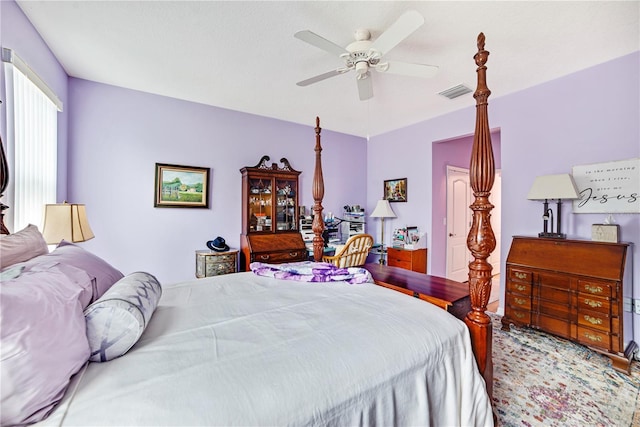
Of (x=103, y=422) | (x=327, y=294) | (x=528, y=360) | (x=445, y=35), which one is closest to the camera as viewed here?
(x=103, y=422)

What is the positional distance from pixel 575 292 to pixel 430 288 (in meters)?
1.53

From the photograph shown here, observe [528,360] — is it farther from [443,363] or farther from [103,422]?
[103,422]

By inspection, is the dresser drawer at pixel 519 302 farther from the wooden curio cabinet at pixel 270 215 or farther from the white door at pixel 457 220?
the wooden curio cabinet at pixel 270 215

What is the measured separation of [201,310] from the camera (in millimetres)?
1284

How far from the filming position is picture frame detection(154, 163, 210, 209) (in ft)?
11.0

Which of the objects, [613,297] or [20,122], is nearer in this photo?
[20,122]

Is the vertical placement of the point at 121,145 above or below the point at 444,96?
below

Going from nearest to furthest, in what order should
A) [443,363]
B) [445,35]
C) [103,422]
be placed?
[103,422] < [443,363] < [445,35]

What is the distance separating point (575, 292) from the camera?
7.73 feet

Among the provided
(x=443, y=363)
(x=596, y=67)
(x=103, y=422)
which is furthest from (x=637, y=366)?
(x=103, y=422)

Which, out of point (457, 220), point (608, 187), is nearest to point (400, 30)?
point (608, 187)

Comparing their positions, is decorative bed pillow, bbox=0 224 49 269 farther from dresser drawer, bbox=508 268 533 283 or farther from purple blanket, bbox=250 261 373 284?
dresser drawer, bbox=508 268 533 283

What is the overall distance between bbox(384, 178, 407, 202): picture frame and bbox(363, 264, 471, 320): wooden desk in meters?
2.36

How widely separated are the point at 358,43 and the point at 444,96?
1823mm
